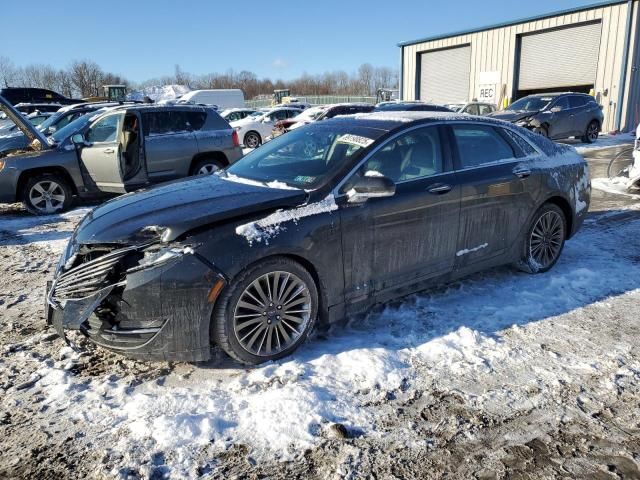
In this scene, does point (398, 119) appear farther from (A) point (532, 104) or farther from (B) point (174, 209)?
(A) point (532, 104)

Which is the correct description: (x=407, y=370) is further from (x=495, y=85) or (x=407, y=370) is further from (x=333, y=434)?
(x=495, y=85)

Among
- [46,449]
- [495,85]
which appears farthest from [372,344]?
[495,85]

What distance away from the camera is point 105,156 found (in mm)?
8312

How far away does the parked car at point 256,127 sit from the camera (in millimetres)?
20656

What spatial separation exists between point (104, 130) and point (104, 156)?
0.68 meters

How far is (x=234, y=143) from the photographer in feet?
32.0

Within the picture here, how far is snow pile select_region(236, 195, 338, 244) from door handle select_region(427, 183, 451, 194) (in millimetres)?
906

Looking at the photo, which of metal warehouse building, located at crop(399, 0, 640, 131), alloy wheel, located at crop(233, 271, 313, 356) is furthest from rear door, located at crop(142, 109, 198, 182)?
metal warehouse building, located at crop(399, 0, 640, 131)

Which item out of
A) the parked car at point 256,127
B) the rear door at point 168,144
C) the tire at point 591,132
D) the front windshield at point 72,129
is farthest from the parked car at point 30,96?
Result: the tire at point 591,132

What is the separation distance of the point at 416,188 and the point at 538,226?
5.65ft

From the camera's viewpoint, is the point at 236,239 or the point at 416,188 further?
the point at 416,188

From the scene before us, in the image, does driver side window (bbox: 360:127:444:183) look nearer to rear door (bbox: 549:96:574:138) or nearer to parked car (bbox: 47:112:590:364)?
parked car (bbox: 47:112:590:364)

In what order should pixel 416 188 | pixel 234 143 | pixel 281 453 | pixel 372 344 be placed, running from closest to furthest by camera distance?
1. pixel 281 453
2. pixel 372 344
3. pixel 416 188
4. pixel 234 143

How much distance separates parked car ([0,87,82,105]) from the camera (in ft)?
81.1
